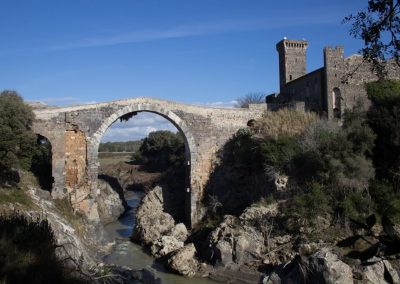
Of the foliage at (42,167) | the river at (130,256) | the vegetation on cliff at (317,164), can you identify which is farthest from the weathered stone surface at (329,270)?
the foliage at (42,167)

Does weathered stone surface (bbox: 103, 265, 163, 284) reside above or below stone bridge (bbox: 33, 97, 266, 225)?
below

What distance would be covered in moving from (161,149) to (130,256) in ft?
98.9

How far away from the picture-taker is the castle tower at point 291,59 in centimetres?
3212

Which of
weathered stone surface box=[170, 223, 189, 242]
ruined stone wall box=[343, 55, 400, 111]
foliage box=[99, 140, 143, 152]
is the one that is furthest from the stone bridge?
foliage box=[99, 140, 143, 152]

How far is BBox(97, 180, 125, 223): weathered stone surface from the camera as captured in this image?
2917 cm

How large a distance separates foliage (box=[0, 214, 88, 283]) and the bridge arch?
16.7m

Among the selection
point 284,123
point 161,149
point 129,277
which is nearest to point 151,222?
point 284,123

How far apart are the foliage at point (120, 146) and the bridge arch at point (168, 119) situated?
2839 inches

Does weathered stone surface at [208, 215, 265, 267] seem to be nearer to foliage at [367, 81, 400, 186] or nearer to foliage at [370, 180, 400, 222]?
foliage at [370, 180, 400, 222]

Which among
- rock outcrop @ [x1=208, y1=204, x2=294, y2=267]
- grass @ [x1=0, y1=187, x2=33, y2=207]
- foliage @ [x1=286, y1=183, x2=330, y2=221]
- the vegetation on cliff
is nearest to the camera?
grass @ [x1=0, y1=187, x2=33, y2=207]

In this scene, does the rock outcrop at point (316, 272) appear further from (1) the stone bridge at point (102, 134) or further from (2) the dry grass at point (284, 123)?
(1) the stone bridge at point (102, 134)

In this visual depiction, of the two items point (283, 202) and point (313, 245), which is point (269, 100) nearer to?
point (283, 202)

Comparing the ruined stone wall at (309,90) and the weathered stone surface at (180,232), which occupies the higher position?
the ruined stone wall at (309,90)

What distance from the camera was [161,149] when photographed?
50875 millimetres
